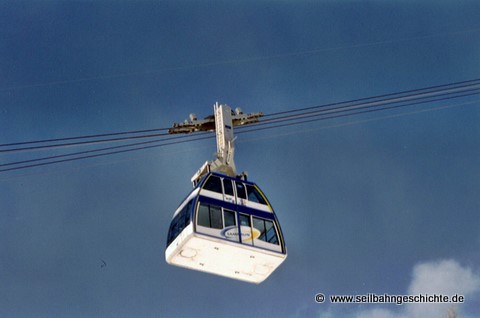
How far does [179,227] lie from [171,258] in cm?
105

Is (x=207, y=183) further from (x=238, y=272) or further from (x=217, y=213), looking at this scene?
(x=238, y=272)

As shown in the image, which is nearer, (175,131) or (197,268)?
(197,268)

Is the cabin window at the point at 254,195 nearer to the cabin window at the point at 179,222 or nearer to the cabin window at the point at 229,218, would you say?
the cabin window at the point at 229,218

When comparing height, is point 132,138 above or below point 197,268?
above

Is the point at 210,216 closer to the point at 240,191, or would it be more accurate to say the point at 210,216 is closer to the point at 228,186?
the point at 228,186

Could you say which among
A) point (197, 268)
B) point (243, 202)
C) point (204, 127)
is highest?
point (204, 127)

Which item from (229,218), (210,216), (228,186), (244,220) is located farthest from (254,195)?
(210,216)

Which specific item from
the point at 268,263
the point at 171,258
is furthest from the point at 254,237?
the point at 171,258

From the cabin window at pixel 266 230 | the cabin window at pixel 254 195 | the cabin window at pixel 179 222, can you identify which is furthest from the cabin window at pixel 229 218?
the cabin window at pixel 254 195

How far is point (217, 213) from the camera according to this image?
94.6 feet

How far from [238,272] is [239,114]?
6.54 meters

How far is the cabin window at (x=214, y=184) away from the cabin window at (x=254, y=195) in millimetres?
1139

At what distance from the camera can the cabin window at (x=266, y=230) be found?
29281mm

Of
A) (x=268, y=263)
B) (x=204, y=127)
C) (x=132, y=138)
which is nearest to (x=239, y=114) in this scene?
(x=204, y=127)
